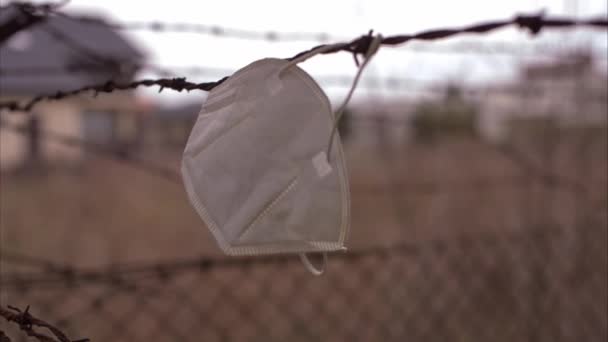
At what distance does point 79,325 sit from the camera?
5.74 ft

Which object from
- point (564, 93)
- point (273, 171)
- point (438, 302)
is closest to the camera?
point (273, 171)

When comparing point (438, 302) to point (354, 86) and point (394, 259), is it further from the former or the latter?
point (354, 86)

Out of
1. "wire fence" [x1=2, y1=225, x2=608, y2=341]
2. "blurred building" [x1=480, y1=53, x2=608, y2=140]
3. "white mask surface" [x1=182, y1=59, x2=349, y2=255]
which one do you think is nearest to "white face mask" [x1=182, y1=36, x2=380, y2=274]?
"white mask surface" [x1=182, y1=59, x2=349, y2=255]

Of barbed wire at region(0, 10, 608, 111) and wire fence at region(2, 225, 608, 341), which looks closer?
barbed wire at region(0, 10, 608, 111)

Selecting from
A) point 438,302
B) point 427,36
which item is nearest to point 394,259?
point 438,302

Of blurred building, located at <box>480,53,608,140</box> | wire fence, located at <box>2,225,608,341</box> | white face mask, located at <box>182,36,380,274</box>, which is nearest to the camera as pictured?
white face mask, located at <box>182,36,380,274</box>

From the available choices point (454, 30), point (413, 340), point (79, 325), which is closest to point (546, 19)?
point (454, 30)

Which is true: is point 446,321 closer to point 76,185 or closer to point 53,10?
point 53,10

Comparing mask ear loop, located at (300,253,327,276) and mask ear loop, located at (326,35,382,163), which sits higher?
mask ear loop, located at (326,35,382,163)

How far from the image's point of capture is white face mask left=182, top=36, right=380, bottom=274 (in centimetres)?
42

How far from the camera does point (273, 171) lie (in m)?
0.43

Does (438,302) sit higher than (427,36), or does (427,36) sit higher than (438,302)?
(427,36)

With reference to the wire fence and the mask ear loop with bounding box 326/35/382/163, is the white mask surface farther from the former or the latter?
the wire fence

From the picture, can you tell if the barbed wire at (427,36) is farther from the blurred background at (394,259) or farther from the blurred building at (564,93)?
the blurred building at (564,93)
